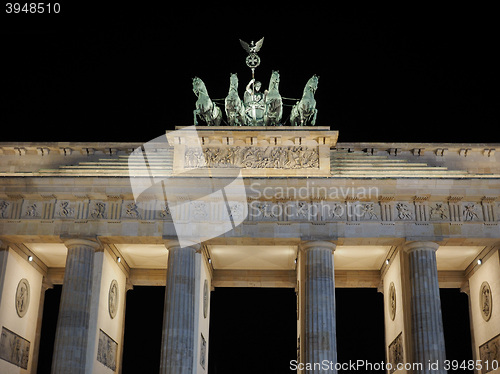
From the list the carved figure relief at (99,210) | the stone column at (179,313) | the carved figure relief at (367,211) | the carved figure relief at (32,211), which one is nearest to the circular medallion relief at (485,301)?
the carved figure relief at (367,211)

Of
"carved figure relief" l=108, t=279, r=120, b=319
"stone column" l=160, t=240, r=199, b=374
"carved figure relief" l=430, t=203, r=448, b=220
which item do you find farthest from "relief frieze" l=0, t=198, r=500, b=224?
"carved figure relief" l=108, t=279, r=120, b=319

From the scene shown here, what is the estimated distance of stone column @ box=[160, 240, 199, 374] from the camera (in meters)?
22.9

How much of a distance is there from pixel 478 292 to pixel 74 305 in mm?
16887

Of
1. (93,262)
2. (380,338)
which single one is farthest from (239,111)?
(380,338)

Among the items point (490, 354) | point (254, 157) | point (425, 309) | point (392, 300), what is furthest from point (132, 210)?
point (490, 354)

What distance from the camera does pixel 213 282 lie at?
103ft

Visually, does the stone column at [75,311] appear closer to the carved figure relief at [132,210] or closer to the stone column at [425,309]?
the carved figure relief at [132,210]

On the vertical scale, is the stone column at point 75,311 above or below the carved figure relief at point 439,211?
below

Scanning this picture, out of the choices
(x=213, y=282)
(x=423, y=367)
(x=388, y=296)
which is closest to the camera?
(x=423, y=367)

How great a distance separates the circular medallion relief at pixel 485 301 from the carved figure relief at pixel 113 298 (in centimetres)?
1575

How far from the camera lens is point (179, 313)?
2358 centimetres

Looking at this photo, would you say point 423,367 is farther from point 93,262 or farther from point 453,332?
point 93,262

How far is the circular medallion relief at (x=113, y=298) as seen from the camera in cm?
2735

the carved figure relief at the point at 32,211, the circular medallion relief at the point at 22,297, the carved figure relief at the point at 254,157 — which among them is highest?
the carved figure relief at the point at 254,157
